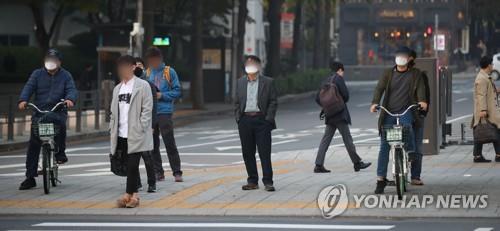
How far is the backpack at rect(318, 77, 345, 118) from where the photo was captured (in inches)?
687

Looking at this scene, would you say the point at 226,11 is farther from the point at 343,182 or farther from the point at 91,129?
the point at 343,182

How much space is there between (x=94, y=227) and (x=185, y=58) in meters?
50.2

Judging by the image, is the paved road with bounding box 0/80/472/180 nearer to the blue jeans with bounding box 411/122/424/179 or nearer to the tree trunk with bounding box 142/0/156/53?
the tree trunk with bounding box 142/0/156/53

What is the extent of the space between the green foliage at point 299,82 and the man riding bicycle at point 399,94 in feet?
121

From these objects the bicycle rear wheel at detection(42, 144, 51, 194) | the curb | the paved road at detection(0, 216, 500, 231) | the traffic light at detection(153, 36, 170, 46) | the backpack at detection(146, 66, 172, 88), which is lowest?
the curb

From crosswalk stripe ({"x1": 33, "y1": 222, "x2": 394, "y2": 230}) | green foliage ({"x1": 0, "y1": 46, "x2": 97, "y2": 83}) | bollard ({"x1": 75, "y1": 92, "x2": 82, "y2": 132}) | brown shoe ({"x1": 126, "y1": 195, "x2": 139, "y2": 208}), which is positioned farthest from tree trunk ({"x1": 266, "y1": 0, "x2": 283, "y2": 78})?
crosswalk stripe ({"x1": 33, "y1": 222, "x2": 394, "y2": 230})

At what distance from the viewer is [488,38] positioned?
64625 mm

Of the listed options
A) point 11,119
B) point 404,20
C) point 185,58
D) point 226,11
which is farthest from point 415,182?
point 404,20

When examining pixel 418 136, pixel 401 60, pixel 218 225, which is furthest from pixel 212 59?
pixel 218 225

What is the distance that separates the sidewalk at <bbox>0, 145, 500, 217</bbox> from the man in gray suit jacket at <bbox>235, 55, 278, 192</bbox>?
1.79 ft

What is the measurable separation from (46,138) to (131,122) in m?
1.93

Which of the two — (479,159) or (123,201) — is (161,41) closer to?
(479,159)

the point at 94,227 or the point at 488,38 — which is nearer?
the point at 94,227

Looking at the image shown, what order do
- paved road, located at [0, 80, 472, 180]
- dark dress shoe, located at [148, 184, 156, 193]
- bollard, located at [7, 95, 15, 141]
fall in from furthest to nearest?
bollard, located at [7, 95, 15, 141] < paved road, located at [0, 80, 472, 180] < dark dress shoe, located at [148, 184, 156, 193]
